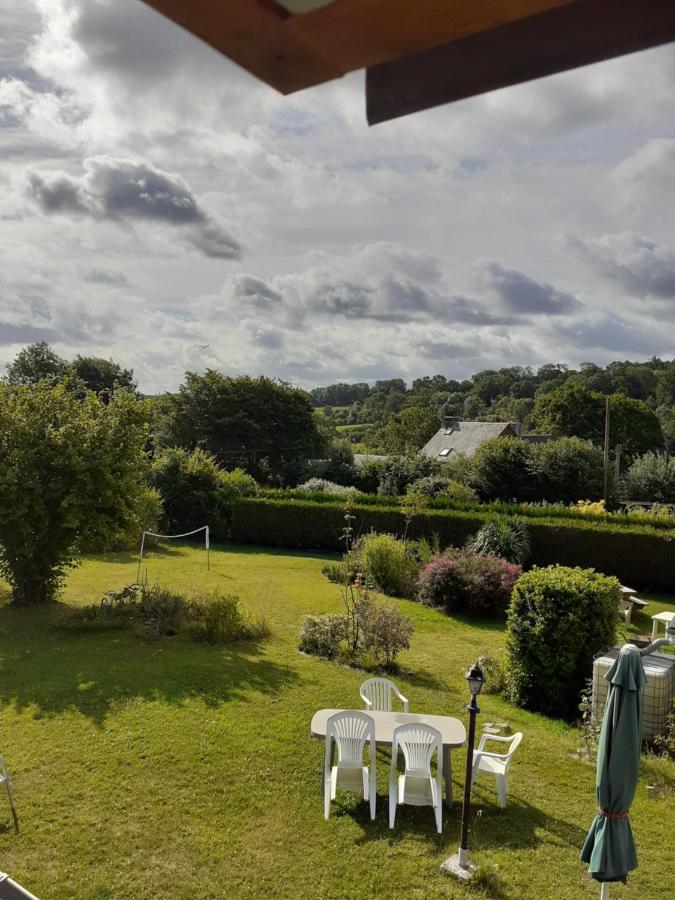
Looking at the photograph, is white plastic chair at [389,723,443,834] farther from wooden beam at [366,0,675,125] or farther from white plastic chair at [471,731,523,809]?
wooden beam at [366,0,675,125]

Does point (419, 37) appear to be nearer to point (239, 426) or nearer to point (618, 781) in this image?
point (618, 781)

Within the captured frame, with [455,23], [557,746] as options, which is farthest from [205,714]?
[455,23]

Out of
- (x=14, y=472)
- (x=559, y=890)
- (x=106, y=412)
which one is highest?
(x=106, y=412)

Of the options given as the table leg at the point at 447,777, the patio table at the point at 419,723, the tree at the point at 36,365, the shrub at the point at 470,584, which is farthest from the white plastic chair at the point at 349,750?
the tree at the point at 36,365

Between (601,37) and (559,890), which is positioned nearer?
(601,37)

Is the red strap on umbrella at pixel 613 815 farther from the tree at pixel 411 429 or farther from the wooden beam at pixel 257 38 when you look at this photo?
the tree at pixel 411 429

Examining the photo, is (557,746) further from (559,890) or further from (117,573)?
(117,573)

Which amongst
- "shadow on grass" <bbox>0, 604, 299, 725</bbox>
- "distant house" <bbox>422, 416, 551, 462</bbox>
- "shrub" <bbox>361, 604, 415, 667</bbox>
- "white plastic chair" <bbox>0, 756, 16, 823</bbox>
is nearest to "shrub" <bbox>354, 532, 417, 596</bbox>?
"shrub" <bbox>361, 604, 415, 667</bbox>
